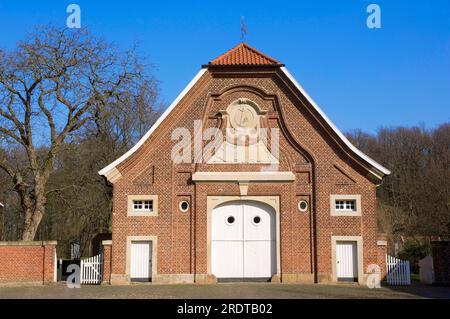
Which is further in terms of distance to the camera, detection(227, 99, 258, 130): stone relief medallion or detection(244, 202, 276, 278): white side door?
detection(227, 99, 258, 130): stone relief medallion

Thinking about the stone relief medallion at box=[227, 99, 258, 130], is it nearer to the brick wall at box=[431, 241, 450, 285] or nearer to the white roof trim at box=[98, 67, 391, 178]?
the white roof trim at box=[98, 67, 391, 178]

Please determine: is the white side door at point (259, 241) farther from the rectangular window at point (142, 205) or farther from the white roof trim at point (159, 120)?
the white roof trim at point (159, 120)

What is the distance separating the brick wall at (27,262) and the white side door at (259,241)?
794cm

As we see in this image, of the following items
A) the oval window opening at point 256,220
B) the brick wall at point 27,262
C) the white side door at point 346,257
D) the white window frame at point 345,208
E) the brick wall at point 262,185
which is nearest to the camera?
the brick wall at point 27,262

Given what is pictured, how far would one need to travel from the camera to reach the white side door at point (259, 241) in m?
22.5

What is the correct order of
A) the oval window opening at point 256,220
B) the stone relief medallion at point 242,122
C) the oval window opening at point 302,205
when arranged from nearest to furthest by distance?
the oval window opening at point 302,205 → the oval window opening at point 256,220 → the stone relief medallion at point 242,122

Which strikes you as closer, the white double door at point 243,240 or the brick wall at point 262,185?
the brick wall at point 262,185

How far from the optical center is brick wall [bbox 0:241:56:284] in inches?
861

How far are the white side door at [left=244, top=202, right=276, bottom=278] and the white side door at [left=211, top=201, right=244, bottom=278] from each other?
250 millimetres

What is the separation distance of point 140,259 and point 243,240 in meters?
4.30

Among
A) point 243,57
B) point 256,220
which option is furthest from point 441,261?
point 243,57

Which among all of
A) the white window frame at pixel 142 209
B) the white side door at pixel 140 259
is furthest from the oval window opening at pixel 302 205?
the white side door at pixel 140 259

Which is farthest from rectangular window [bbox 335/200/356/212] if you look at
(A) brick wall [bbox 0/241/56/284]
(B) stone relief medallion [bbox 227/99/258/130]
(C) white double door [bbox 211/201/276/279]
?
(A) brick wall [bbox 0/241/56/284]

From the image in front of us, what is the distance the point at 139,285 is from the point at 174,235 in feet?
7.88
